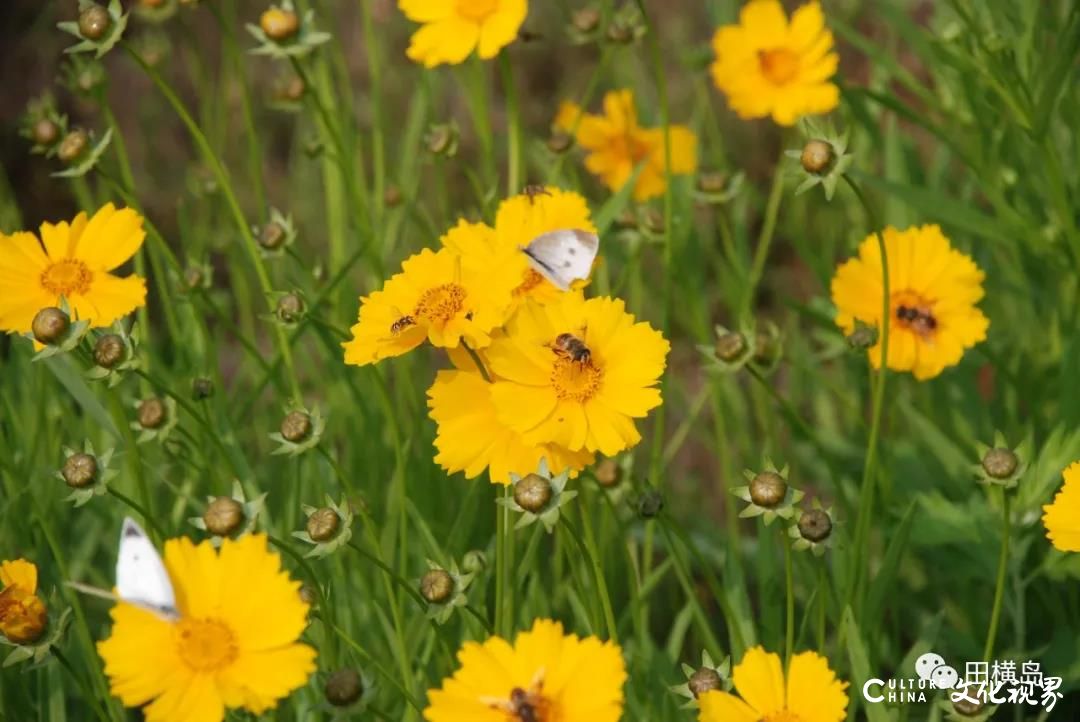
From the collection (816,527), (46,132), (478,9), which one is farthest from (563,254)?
(46,132)

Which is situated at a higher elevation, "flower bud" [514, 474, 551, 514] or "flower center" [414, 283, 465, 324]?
"flower center" [414, 283, 465, 324]

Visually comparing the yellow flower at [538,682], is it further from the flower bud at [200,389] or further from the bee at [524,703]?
the flower bud at [200,389]

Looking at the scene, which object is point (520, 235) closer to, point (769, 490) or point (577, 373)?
point (577, 373)

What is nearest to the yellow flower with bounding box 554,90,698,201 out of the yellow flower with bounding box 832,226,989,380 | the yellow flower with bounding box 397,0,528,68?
the yellow flower with bounding box 397,0,528,68

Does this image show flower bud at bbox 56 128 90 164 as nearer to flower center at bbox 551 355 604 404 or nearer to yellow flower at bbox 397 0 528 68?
yellow flower at bbox 397 0 528 68

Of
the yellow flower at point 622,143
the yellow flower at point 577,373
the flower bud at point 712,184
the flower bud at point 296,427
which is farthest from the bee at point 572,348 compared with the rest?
the yellow flower at point 622,143
